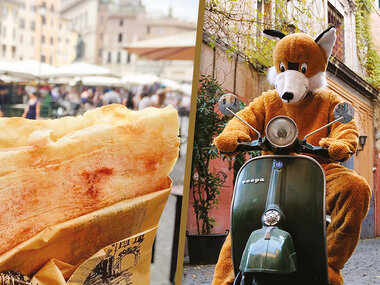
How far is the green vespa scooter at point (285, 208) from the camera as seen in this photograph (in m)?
1.52

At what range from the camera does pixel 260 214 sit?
166 centimetres

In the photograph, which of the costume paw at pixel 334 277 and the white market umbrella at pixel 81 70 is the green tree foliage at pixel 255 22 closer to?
the white market umbrella at pixel 81 70

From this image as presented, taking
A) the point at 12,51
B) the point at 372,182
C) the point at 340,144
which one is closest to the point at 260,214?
the point at 340,144

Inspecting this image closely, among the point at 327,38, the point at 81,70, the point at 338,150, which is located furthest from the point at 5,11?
the point at 338,150

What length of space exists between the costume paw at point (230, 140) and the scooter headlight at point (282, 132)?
206mm

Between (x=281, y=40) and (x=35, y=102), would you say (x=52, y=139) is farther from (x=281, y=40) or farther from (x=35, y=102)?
(x=281, y=40)

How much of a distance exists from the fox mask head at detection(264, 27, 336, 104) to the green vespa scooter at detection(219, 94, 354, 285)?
0.32 m

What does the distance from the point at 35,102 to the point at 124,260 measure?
3.04ft

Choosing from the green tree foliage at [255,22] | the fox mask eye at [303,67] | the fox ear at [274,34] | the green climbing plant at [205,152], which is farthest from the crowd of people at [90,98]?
the fox mask eye at [303,67]

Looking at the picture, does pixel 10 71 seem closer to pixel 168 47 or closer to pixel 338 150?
pixel 168 47

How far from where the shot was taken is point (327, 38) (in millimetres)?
2049

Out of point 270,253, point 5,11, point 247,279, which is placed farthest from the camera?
point 5,11

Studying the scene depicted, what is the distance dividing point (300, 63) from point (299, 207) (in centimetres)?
73

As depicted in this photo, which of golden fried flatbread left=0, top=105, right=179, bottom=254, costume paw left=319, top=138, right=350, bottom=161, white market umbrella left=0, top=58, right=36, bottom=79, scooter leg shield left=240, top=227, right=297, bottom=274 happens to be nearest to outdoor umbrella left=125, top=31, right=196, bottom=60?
golden fried flatbread left=0, top=105, right=179, bottom=254
